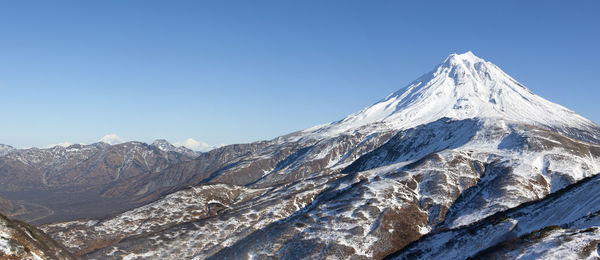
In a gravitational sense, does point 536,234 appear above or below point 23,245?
below

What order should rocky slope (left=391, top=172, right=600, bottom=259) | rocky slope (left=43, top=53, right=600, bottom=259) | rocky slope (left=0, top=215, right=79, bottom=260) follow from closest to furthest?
rocky slope (left=391, top=172, right=600, bottom=259)
rocky slope (left=0, top=215, right=79, bottom=260)
rocky slope (left=43, top=53, right=600, bottom=259)

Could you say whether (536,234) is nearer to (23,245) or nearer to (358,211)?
(23,245)

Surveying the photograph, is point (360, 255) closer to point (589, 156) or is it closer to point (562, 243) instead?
point (562, 243)

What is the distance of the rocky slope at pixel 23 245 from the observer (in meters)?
55.1

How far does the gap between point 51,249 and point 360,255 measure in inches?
2816

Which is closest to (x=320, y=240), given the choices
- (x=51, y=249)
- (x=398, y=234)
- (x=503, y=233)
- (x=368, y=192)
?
(x=398, y=234)

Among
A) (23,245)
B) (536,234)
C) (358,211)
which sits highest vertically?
(23,245)

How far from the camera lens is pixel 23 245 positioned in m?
58.5

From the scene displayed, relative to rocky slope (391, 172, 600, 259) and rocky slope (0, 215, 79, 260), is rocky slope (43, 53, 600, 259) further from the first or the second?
rocky slope (0, 215, 79, 260)

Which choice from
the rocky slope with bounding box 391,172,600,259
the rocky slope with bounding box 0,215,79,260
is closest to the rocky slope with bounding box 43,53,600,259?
the rocky slope with bounding box 391,172,600,259

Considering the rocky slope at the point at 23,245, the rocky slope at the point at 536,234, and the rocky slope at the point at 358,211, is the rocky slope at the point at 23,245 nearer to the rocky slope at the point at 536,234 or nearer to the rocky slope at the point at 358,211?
the rocky slope at the point at 358,211

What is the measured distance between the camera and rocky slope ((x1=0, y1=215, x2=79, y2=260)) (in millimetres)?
55062

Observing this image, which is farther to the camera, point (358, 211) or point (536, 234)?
point (358, 211)

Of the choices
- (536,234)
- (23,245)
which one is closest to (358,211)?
(536,234)
